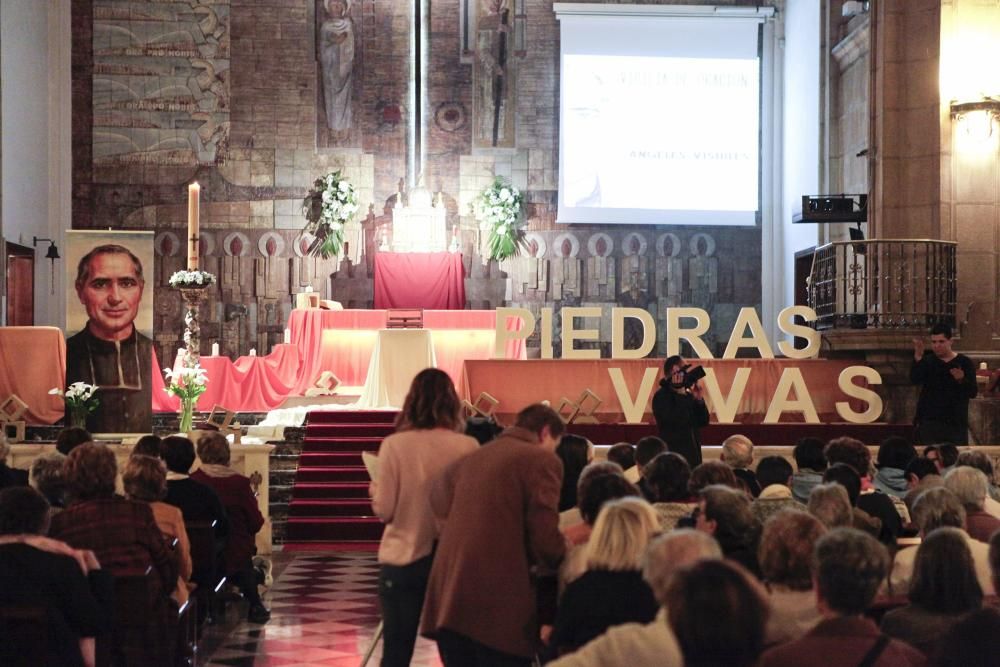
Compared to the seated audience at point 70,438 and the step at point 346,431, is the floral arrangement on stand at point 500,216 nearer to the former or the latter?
the step at point 346,431

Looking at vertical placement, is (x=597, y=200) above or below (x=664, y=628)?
above

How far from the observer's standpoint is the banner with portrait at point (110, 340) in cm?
1159

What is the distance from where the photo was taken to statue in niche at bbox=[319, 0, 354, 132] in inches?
755

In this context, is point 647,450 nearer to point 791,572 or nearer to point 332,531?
point 791,572

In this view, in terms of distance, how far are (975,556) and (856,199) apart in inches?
495

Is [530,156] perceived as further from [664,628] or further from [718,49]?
[664,628]

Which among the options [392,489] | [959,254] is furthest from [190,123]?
[392,489]

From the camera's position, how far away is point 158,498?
5445 millimetres

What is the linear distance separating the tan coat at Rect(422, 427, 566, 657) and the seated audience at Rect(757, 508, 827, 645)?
699 millimetres

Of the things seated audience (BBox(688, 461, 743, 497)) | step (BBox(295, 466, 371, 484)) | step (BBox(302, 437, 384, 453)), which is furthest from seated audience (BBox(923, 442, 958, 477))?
step (BBox(302, 437, 384, 453))

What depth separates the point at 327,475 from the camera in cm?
1193

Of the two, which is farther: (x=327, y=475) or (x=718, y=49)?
(x=718, y=49)

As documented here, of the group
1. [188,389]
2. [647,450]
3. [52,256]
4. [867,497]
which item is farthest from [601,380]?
[52,256]

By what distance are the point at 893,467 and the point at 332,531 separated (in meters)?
5.53
